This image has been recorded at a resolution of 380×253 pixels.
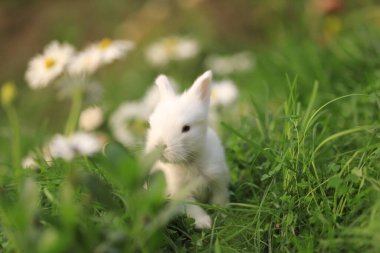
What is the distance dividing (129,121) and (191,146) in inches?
73.2

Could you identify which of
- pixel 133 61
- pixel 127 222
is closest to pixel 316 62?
pixel 127 222

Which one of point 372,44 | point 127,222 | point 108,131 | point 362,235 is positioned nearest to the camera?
point 362,235

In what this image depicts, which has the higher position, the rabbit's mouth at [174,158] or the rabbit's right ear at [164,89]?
the rabbit's right ear at [164,89]

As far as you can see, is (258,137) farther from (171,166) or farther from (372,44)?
(372,44)

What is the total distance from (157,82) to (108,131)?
1826 millimetres

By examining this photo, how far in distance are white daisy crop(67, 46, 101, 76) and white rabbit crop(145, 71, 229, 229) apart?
689mm

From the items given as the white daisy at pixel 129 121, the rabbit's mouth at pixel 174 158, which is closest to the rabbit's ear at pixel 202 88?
the rabbit's mouth at pixel 174 158

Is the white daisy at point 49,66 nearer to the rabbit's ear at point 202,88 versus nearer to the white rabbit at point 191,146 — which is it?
the white rabbit at point 191,146

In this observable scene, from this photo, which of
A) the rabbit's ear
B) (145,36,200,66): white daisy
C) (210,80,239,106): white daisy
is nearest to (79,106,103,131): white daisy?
(210,80,239,106): white daisy

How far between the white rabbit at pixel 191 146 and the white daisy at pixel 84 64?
689 mm

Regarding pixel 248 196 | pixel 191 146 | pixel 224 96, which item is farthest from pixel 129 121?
pixel 191 146

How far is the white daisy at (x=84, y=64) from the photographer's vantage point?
307 centimetres

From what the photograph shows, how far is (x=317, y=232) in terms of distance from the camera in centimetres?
203

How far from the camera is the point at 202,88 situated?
7.80ft
